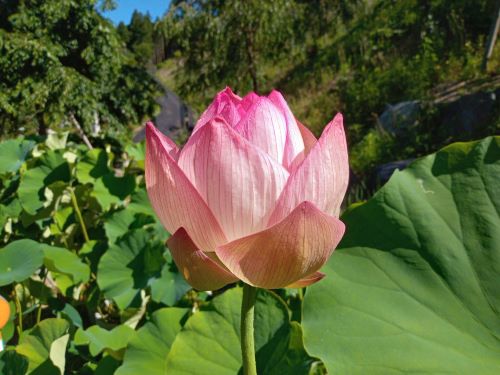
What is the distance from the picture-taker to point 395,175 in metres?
0.56

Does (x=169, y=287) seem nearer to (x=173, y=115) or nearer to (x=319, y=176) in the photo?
(x=319, y=176)

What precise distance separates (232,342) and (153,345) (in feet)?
0.67

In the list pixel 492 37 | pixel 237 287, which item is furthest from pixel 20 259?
pixel 492 37

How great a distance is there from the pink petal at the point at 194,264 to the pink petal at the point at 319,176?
0.05m

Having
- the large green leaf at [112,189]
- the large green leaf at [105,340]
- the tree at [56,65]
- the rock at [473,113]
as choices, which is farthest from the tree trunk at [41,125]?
the large green leaf at [105,340]

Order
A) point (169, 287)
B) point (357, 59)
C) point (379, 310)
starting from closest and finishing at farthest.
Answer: point (379, 310) → point (169, 287) → point (357, 59)

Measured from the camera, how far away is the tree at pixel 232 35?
6.52 metres

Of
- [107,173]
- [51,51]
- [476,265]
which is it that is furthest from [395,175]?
[51,51]

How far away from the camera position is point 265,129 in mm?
343

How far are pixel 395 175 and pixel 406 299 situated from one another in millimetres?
142

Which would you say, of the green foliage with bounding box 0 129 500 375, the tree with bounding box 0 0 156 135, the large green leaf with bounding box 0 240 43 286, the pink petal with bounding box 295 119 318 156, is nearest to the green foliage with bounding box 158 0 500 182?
the tree with bounding box 0 0 156 135

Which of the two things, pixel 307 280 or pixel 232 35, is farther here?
pixel 232 35

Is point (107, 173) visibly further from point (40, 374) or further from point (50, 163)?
point (40, 374)

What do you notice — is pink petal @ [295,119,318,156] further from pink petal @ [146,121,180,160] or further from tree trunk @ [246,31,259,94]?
tree trunk @ [246,31,259,94]
